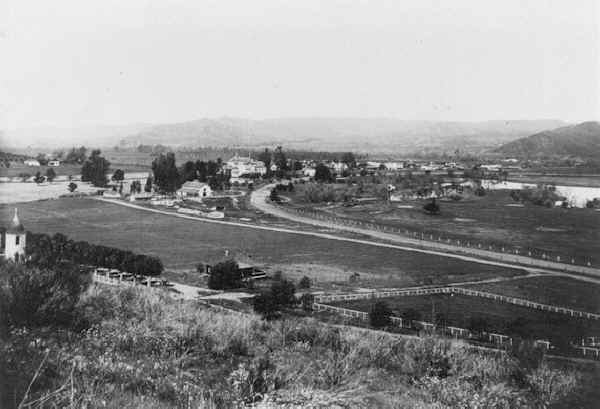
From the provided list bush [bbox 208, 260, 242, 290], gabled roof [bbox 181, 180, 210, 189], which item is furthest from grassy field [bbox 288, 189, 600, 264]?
bush [bbox 208, 260, 242, 290]

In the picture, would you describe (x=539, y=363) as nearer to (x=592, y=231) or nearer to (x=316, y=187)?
(x=592, y=231)

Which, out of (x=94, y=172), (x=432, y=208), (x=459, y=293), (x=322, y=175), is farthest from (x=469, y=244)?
(x=322, y=175)

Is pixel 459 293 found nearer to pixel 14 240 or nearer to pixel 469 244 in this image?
pixel 469 244

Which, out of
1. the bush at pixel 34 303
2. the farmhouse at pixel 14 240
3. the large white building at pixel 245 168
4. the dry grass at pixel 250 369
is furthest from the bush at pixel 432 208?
the large white building at pixel 245 168

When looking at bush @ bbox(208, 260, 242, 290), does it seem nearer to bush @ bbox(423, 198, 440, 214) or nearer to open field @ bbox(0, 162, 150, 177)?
open field @ bbox(0, 162, 150, 177)

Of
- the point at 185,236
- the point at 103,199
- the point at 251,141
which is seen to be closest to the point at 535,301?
the point at 185,236
